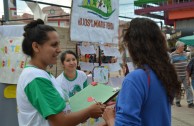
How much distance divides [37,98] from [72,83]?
221 cm

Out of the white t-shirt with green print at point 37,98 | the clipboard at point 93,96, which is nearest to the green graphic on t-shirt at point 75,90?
the clipboard at point 93,96

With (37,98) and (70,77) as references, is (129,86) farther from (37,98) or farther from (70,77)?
(70,77)

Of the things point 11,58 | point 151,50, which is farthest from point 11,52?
point 151,50

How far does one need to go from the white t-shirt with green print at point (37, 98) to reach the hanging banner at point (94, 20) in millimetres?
2188

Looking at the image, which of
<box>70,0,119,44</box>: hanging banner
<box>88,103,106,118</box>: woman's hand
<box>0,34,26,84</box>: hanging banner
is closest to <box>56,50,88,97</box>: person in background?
<box>70,0,119,44</box>: hanging banner

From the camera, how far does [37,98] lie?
1.79 meters

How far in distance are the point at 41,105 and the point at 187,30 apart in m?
21.5

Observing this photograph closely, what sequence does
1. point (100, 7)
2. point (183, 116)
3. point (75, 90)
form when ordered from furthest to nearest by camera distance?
1. point (183, 116)
2. point (100, 7)
3. point (75, 90)

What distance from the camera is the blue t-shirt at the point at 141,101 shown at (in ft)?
5.69

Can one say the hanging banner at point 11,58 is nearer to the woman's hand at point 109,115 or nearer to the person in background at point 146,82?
the woman's hand at point 109,115

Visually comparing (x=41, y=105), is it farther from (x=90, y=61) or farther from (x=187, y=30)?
(x=187, y=30)

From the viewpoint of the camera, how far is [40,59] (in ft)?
6.55

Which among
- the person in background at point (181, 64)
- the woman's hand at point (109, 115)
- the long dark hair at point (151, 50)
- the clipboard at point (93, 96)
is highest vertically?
the long dark hair at point (151, 50)

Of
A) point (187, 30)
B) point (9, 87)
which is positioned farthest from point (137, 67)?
point (187, 30)
